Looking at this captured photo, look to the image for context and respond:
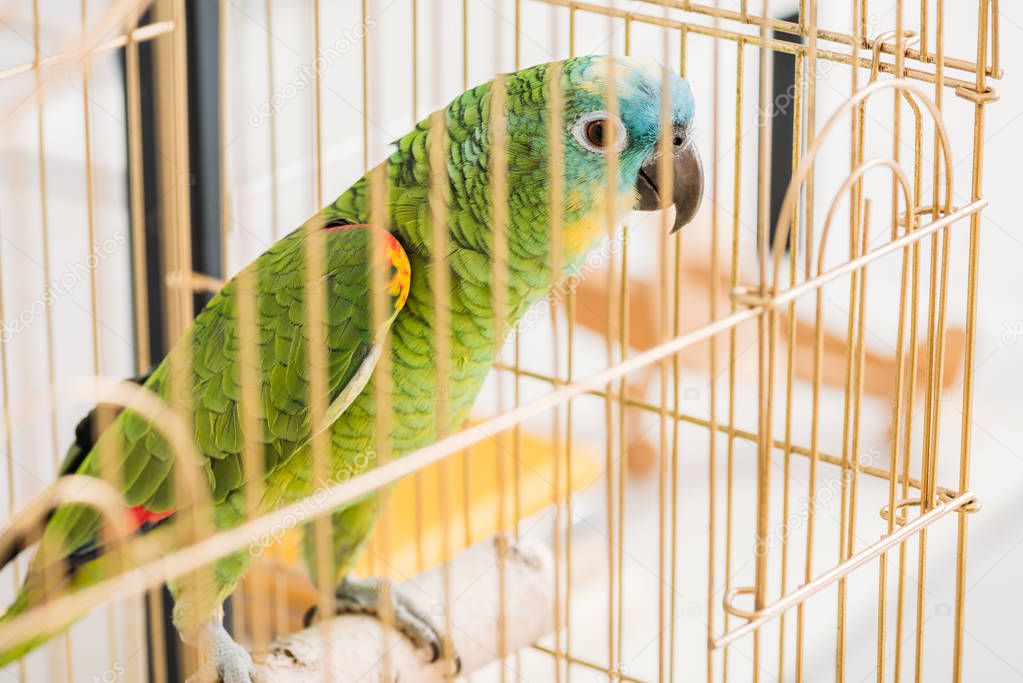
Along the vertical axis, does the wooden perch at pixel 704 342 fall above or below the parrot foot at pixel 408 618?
below

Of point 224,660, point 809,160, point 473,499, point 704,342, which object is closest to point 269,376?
point 224,660

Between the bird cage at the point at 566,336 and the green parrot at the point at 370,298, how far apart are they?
2 centimetres

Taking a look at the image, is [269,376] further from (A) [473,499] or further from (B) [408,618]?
(A) [473,499]

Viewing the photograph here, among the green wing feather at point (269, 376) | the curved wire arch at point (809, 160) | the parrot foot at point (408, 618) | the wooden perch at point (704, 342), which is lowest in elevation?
the wooden perch at point (704, 342)

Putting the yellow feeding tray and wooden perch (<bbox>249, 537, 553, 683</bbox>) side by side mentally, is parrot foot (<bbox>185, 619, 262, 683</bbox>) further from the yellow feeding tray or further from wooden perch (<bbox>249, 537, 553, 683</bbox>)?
the yellow feeding tray

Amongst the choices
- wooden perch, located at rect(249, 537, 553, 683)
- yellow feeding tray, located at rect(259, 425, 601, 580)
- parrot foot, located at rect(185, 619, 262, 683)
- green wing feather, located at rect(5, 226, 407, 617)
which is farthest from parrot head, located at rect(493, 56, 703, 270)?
yellow feeding tray, located at rect(259, 425, 601, 580)

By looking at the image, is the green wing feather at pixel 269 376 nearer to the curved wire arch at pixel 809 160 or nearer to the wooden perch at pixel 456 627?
the wooden perch at pixel 456 627

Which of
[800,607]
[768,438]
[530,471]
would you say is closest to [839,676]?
[800,607]

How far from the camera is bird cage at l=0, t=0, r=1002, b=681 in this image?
33.6 inches

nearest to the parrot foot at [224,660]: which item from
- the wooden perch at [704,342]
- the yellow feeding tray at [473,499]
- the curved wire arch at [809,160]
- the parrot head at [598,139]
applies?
the parrot head at [598,139]

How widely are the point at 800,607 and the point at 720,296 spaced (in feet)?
4.68

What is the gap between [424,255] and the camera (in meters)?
1.12

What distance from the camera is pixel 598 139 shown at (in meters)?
1.08

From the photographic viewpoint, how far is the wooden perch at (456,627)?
1143mm
